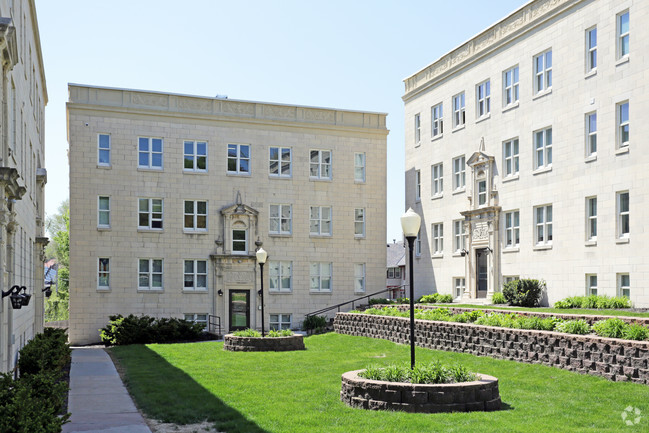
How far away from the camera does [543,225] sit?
29453 mm

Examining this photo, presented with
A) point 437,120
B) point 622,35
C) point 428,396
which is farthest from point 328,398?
point 437,120

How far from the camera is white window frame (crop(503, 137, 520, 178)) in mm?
31422

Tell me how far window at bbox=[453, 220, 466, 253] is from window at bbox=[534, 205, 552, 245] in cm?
543

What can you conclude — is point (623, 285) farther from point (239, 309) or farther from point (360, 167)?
point (239, 309)

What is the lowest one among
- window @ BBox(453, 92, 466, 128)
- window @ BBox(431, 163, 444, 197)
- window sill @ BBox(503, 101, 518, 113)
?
window @ BBox(431, 163, 444, 197)

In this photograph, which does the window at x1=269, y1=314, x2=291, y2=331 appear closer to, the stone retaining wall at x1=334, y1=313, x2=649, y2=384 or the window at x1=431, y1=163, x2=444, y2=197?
the window at x1=431, y1=163, x2=444, y2=197

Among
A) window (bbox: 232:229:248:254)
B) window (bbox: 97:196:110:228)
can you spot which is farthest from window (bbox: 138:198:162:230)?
window (bbox: 232:229:248:254)

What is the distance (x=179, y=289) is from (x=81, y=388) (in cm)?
2152

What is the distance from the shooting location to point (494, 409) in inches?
445

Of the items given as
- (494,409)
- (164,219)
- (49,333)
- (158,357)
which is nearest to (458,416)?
(494,409)

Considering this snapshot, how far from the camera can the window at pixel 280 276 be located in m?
38.7

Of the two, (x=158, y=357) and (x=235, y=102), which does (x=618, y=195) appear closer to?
(x=158, y=357)

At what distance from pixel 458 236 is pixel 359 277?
729cm

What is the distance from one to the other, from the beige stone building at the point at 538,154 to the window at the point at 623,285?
4cm
